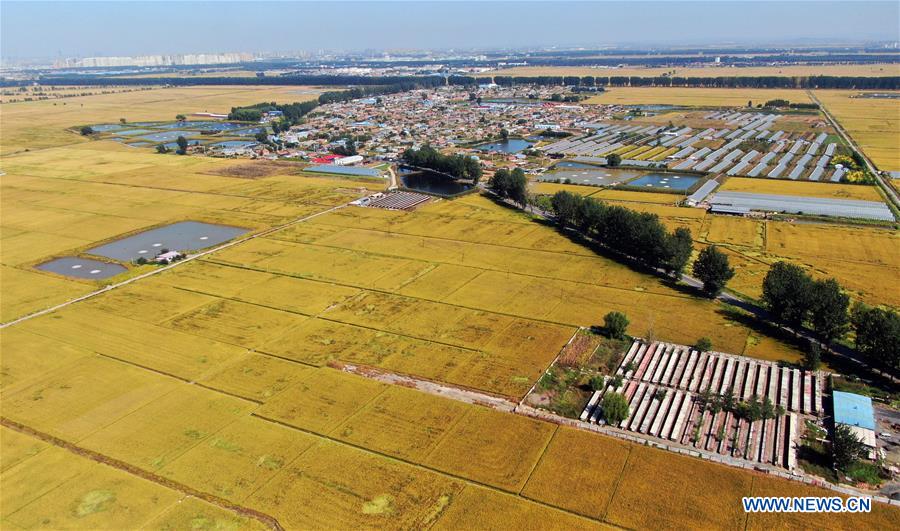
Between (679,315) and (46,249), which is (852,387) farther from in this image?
(46,249)

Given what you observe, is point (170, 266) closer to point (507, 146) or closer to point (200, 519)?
point (200, 519)

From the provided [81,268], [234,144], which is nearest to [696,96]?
[234,144]

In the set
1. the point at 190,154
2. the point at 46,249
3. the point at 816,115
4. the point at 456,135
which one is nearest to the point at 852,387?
the point at 46,249

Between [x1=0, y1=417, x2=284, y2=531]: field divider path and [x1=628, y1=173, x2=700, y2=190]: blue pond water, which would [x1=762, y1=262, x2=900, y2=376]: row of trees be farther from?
[x1=628, y1=173, x2=700, y2=190]: blue pond water

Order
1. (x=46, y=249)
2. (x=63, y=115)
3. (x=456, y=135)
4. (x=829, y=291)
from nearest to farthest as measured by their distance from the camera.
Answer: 1. (x=829, y=291)
2. (x=46, y=249)
3. (x=456, y=135)
4. (x=63, y=115)

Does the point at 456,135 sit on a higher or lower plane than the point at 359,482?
higher
